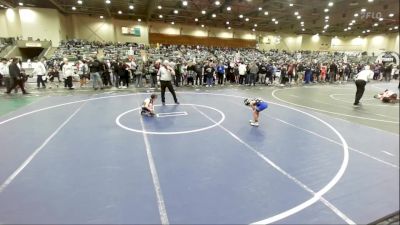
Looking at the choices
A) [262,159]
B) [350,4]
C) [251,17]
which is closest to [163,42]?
[251,17]

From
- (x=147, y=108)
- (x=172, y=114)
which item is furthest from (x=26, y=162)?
(x=172, y=114)

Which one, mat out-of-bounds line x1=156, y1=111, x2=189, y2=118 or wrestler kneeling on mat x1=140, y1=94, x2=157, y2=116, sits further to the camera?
mat out-of-bounds line x1=156, y1=111, x2=189, y2=118

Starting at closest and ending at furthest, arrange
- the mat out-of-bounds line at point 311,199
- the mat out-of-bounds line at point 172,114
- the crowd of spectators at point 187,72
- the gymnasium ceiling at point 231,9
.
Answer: the mat out-of-bounds line at point 311,199, the mat out-of-bounds line at point 172,114, the crowd of spectators at point 187,72, the gymnasium ceiling at point 231,9

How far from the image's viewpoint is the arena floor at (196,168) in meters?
3.34

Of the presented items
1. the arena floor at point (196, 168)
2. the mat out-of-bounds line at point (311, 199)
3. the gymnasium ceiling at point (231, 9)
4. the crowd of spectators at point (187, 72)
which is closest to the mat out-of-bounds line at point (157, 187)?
the arena floor at point (196, 168)

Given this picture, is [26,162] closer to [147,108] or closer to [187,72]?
[147,108]

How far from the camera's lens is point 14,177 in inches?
170

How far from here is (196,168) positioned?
4.69 metres

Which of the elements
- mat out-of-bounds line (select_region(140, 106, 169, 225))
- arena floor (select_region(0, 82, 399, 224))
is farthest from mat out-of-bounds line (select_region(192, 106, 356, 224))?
mat out-of-bounds line (select_region(140, 106, 169, 225))

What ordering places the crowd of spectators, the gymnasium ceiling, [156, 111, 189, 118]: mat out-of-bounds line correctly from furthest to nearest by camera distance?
the gymnasium ceiling < the crowd of spectators < [156, 111, 189, 118]: mat out-of-bounds line

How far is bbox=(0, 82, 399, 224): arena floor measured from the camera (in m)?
3.34

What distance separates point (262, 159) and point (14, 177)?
4.35 metres

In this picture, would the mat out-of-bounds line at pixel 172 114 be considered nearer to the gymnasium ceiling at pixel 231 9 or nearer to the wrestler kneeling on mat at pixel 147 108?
the wrestler kneeling on mat at pixel 147 108

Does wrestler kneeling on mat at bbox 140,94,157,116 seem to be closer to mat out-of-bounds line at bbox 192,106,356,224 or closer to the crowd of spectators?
mat out-of-bounds line at bbox 192,106,356,224
